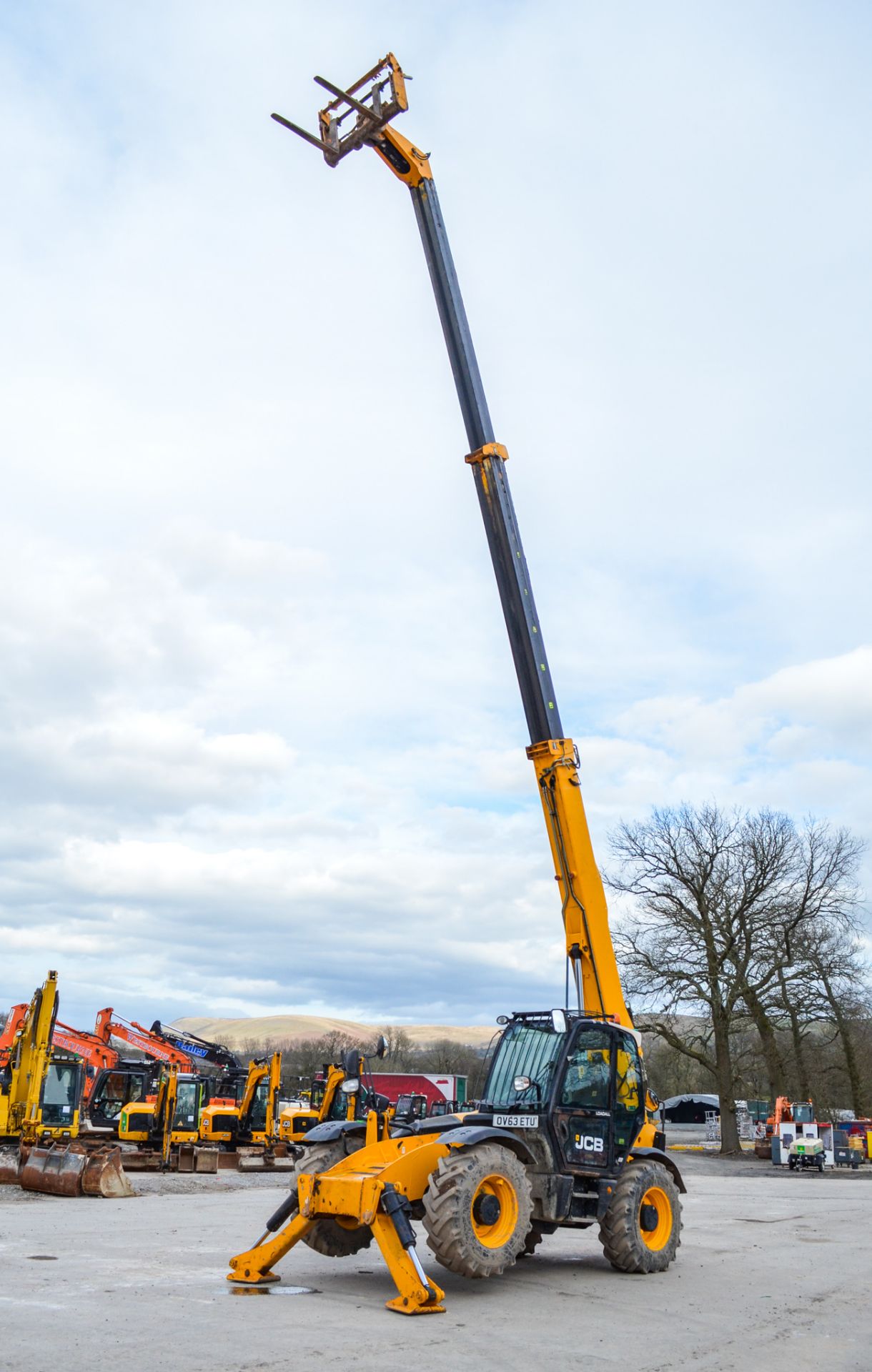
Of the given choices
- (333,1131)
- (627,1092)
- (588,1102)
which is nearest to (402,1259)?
(333,1131)

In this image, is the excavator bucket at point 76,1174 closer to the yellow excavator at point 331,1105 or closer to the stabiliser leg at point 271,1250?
the yellow excavator at point 331,1105

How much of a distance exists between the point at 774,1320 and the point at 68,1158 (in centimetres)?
1362

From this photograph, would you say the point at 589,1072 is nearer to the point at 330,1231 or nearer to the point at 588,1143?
the point at 588,1143

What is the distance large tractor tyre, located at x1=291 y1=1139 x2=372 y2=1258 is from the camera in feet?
33.5

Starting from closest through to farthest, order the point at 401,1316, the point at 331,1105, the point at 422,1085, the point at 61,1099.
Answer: the point at 401,1316
the point at 61,1099
the point at 331,1105
the point at 422,1085

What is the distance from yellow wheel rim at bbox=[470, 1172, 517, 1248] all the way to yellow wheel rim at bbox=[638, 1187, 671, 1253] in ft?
7.21

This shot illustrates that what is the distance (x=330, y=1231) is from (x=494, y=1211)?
5.95 ft

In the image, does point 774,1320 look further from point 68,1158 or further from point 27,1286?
point 68,1158

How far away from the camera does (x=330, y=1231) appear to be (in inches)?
403

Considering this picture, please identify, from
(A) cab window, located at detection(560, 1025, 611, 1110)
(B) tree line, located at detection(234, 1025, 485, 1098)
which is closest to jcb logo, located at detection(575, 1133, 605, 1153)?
(A) cab window, located at detection(560, 1025, 611, 1110)

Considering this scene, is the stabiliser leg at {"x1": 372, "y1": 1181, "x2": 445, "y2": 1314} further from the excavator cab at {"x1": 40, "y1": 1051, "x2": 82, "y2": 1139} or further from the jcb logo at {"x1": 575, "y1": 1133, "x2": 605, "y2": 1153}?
the excavator cab at {"x1": 40, "y1": 1051, "x2": 82, "y2": 1139}

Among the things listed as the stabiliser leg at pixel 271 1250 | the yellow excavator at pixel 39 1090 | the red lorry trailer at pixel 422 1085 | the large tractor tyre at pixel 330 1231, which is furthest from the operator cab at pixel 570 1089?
the red lorry trailer at pixel 422 1085

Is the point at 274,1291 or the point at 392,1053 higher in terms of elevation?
the point at 392,1053

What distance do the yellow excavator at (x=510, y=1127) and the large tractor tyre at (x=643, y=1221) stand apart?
2cm
